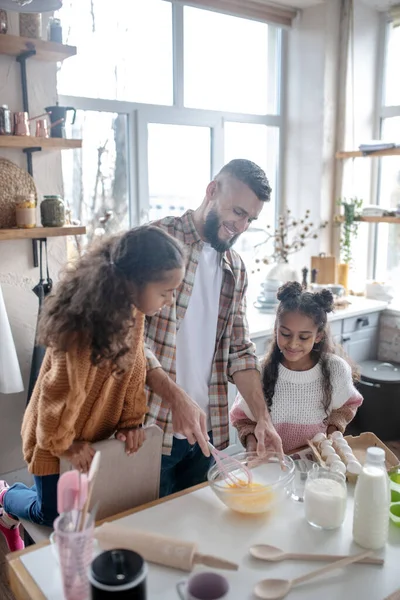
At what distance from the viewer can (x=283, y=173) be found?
3.91m

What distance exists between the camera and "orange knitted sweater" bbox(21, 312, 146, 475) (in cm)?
116

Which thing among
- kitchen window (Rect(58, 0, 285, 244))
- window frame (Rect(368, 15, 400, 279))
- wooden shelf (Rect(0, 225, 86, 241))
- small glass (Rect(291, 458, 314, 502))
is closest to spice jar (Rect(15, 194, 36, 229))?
wooden shelf (Rect(0, 225, 86, 241))

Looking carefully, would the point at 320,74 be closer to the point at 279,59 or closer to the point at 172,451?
the point at 279,59

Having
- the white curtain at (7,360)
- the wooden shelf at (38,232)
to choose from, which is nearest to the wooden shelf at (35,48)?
the wooden shelf at (38,232)

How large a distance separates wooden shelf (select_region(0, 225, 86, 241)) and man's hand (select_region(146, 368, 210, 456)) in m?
1.01

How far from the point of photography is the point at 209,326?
5.69 ft

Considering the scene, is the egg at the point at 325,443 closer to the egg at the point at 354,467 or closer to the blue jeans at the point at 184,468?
the egg at the point at 354,467

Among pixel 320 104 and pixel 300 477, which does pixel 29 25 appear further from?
pixel 320 104

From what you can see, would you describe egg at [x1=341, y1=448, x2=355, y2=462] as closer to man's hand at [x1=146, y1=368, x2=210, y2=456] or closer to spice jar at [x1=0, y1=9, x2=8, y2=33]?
man's hand at [x1=146, y1=368, x2=210, y2=456]

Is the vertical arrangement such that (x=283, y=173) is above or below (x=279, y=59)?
below

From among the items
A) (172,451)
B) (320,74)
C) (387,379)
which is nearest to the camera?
(172,451)

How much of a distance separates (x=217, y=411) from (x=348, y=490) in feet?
1.69

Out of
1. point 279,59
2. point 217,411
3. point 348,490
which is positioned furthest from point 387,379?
point 279,59

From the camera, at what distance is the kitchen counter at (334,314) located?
110 inches
